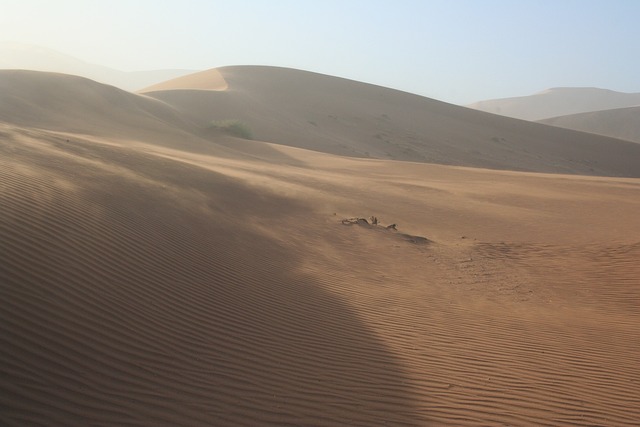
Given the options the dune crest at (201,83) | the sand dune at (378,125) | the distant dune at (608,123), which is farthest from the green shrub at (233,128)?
the distant dune at (608,123)

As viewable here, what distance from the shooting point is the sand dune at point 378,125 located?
130 ft

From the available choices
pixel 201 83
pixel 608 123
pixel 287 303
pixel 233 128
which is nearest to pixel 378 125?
pixel 201 83

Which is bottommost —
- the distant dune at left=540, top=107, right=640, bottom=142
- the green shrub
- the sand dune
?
the green shrub

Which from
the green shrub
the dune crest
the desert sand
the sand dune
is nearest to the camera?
the desert sand

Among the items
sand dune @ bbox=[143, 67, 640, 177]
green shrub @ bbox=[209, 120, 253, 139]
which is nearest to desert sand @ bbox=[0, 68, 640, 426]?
green shrub @ bbox=[209, 120, 253, 139]

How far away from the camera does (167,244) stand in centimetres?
880

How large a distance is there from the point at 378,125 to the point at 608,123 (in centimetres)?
5676

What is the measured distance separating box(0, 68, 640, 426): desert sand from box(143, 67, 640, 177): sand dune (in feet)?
72.1

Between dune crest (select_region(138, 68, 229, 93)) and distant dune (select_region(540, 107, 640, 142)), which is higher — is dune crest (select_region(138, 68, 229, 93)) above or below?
below

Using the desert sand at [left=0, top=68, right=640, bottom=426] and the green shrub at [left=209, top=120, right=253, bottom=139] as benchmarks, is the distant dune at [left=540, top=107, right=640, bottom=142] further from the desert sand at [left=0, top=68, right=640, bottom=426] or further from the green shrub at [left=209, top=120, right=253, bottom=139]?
the desert sand at [left=0, top=68, right=640, bottom=426]

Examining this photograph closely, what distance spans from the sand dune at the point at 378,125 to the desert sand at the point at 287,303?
2198cm

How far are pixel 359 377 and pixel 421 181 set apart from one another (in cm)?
1723

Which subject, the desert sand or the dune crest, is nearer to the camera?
the desert sand

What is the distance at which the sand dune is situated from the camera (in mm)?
39622
